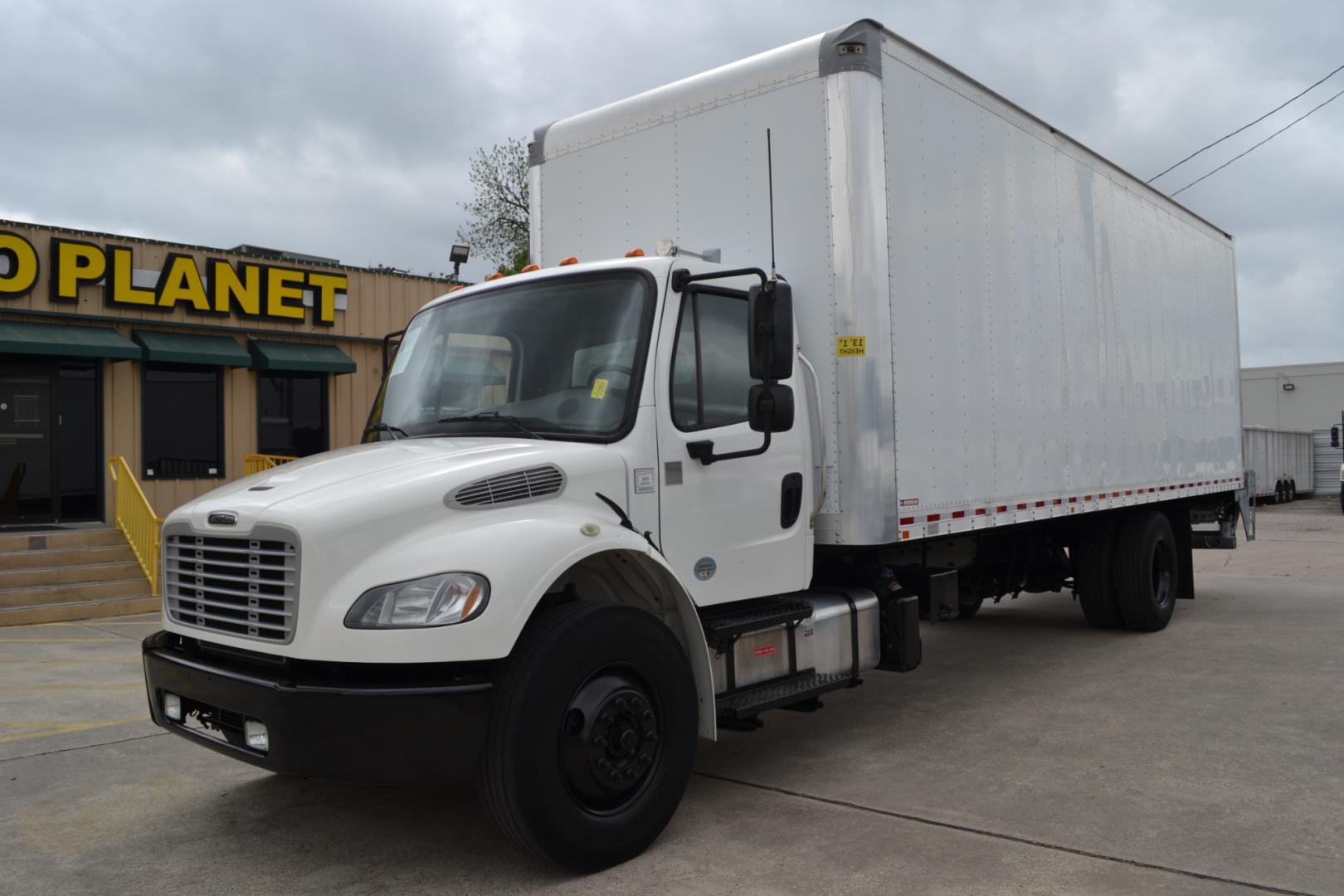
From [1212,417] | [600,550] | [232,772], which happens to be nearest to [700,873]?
[600,550]

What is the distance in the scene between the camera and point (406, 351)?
5559 millimetres

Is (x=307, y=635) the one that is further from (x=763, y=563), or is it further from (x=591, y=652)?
(x=763, y=563)

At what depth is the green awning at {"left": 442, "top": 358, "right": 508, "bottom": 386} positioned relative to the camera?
498cm

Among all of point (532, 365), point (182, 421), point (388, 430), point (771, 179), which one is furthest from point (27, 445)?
point (771, 179)

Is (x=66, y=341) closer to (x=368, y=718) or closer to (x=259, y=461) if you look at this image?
(x=259, y=461)

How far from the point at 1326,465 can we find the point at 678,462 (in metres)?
40.9

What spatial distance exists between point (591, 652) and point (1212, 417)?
8.55 metres

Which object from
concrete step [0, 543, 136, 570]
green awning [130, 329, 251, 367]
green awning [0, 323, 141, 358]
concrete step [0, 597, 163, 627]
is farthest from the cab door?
green awning [130, 329, 251, 367]

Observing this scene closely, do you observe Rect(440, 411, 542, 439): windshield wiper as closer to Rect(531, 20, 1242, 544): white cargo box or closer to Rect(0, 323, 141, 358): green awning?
Rect(531, 20, 1242, 544): white cargo box

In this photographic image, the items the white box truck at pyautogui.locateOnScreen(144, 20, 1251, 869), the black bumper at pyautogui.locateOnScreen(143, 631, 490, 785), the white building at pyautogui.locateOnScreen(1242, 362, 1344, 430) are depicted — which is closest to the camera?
the black bumper at pyautogui.locateOnScreen(143, 631, 490, 785)

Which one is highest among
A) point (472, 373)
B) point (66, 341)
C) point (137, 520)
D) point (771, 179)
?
point (66, 341)

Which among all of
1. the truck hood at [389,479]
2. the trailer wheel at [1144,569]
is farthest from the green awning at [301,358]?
the truck hood at [389,479]

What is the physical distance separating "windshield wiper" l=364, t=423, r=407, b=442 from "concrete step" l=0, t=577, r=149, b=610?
30.0ft

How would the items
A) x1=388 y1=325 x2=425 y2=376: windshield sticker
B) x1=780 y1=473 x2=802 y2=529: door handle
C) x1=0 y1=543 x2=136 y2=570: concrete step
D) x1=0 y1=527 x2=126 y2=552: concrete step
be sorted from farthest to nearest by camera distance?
x1=0 y1=527 x2=126 y2=552: concrete step
x1=0 y1=543 x2=136 y2=570: concrete step
x1=388 y1=325 x2=425 y2=376: windshield sticker
x1=780 y1=473 x2=802 y2=529: door handle
